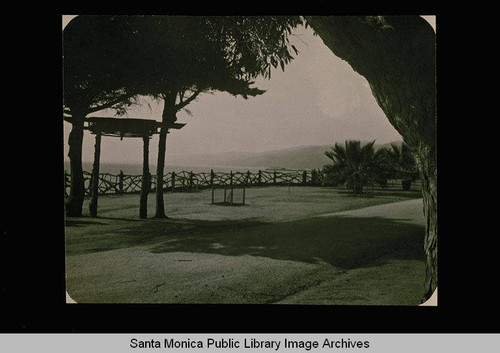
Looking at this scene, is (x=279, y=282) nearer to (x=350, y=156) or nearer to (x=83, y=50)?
(x=350, y=156)

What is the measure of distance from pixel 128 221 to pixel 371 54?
9.48ft

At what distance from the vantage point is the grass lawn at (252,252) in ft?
10.4

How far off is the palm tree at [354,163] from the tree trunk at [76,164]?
2612 mm

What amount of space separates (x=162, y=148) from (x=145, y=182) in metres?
0.42

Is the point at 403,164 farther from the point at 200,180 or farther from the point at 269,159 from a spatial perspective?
the point at 200,180

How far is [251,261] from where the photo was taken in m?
3.27

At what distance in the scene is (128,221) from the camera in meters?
3.60

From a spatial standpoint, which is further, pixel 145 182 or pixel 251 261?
pixel 145 182

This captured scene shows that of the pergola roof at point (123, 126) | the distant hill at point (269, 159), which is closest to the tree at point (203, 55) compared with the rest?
the pergola roof at point (123, 126)

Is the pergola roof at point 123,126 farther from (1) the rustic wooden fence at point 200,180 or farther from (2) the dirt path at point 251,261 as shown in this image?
(2) the dirt path at point 251,261

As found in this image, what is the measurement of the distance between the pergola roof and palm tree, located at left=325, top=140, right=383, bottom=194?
1.88m

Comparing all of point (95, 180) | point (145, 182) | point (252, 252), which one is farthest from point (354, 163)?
point (95, 180)

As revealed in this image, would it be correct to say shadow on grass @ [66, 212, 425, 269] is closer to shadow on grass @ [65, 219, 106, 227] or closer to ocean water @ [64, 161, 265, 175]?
shadow on grass @ [65, 219, 106, 227]

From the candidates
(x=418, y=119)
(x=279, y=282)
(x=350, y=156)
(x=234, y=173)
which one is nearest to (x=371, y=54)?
(x=418, y=119)
